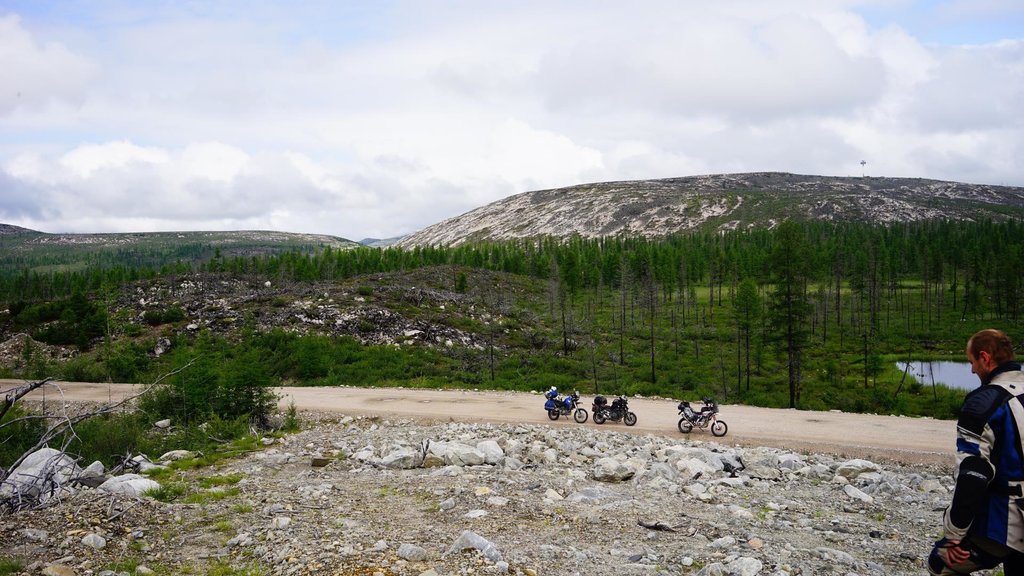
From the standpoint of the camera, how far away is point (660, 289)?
3716 inches

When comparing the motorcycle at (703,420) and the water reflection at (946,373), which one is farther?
the water reflection at (946,373)

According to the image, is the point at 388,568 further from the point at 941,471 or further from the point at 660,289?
the point at 660,289

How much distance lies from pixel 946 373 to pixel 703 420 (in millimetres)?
49823

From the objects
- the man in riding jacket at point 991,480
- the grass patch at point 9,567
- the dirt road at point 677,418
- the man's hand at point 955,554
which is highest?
the man in riding jacket at point 991,480

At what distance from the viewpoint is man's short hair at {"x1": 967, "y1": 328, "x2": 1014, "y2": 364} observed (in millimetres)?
5125

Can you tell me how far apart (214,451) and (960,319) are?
93.3 metres

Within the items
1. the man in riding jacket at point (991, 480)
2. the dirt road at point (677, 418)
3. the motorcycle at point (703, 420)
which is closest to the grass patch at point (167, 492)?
the dirt road at point (677, 418)

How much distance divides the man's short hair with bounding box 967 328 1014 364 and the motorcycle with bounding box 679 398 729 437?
47.8 ft

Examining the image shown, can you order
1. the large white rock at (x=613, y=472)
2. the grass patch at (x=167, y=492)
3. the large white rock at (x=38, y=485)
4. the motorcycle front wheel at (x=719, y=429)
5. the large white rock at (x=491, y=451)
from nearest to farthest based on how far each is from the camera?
the large white rock at (x=38, y=485) → the grass patch at (x=167, y=492) → the large white rock at (x=613, y=472) → the large white rock at (x=491, y=451) → the motorcycle front wheel at (x=719, y=429)

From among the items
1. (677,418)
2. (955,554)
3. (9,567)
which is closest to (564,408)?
(677,418)

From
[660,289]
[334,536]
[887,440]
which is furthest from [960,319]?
[334,536]

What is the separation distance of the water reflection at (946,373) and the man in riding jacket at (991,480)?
2067 inches

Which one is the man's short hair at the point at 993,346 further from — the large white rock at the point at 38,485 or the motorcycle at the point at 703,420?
the motorcycle at the point at 703,420

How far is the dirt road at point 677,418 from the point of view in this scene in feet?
58.9
